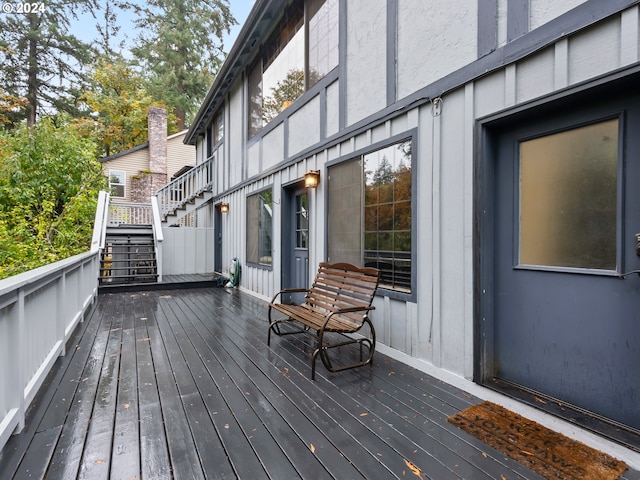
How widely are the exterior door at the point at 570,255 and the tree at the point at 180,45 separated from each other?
2058 cm

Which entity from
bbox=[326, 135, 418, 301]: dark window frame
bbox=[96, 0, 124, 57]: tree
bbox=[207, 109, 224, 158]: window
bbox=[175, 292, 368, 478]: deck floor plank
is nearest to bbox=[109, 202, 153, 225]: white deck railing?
bbox=[207, 109, 224, 158]: window

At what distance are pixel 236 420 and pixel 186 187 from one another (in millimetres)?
10196

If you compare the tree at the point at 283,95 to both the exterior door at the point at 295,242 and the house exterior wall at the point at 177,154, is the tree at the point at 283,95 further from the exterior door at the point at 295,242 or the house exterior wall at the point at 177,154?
the house exterior wall at the point at 177,154

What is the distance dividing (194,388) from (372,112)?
322 centimetres

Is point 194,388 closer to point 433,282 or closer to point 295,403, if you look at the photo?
point 295,403

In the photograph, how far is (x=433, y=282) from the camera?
292cm

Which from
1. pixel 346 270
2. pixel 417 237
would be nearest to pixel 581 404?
pixel 417 237

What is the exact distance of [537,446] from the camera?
1.87 metres

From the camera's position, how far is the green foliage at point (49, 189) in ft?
25.5

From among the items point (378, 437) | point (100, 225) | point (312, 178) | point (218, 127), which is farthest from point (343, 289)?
point (218, 127)

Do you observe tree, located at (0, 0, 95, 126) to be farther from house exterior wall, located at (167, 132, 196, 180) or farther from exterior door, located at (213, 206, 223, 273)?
exterior door, located at (213, 206, 223, 273)

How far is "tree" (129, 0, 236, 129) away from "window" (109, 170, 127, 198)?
685 centimetres

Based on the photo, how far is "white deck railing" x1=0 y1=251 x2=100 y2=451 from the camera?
194 cm

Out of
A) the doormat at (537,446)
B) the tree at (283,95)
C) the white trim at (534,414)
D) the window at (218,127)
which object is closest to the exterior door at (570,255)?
the white trim at (534,414)
